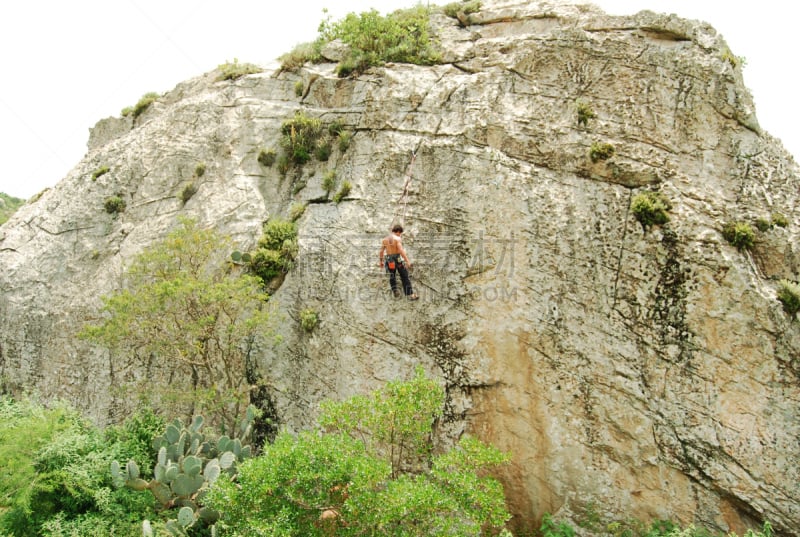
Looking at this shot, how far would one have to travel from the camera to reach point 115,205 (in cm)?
2098

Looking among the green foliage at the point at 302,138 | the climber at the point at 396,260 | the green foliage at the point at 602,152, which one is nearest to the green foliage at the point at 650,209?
the green foliage at the point at 602,152

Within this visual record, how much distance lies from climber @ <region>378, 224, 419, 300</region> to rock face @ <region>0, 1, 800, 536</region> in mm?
402

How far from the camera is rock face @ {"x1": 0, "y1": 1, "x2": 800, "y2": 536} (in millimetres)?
11961

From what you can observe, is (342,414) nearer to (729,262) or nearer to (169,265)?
(169,265)

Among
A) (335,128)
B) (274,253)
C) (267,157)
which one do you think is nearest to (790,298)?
(274,253)

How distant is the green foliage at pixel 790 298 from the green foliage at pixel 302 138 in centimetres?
1492

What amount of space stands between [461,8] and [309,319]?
45.9 feet

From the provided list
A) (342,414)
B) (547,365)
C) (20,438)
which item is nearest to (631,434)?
(547,365)

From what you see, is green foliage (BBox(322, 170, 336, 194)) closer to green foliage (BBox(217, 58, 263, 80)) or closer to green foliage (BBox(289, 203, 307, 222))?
green foliage (BBox(289, 203, 307, 222))

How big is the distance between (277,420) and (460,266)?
692cm

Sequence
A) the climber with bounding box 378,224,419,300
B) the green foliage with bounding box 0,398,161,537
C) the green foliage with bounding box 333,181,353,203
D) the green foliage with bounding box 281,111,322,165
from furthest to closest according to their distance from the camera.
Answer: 1. the green foliage with bounding box 281,111,322,165
2. the green foliage with bounding box 333,181,353,203
3. the climber with bounding box 378,224,419,300
4. the green foliage with bounding box 0,398,161,537

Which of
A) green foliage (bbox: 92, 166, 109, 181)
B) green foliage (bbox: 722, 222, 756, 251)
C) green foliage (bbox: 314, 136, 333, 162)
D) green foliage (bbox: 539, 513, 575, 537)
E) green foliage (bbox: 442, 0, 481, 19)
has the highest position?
green foliage (bbox: 442, 0, 481, 19)

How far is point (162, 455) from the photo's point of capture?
12.6m

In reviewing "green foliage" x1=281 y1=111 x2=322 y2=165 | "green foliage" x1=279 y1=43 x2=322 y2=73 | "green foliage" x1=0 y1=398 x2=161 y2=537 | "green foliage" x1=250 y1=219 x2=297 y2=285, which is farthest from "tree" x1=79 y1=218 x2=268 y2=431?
"green foliage" x1=279 y1=43 x2=322 y2=73
